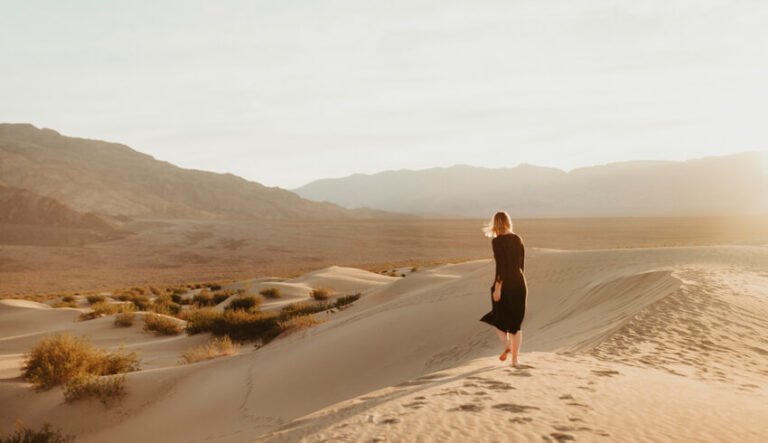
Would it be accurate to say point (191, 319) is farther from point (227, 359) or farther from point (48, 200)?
point (48, 200)

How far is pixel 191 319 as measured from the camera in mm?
14617

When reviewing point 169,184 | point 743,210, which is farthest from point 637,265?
point 743,210

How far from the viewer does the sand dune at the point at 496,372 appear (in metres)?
4.36

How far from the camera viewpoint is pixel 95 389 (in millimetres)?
8070

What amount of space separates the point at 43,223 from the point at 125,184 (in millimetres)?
52512

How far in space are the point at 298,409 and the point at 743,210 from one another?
136885 millimetres

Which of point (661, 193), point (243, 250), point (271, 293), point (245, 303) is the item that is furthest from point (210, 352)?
point (661, 193)

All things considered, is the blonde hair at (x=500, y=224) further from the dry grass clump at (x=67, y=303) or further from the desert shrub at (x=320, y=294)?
the dry grass clump at (x=67, y=303)

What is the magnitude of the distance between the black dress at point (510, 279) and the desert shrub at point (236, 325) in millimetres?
8311

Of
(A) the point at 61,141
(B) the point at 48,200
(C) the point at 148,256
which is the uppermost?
(A) the point at 61,141

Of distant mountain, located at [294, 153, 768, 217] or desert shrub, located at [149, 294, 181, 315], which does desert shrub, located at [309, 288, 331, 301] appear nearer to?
desert shrub, located at [149, 294, 181, 315]

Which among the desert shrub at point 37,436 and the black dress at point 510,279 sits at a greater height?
the black dress at point 510,279

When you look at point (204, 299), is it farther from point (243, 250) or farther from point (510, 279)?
point (243, 250)

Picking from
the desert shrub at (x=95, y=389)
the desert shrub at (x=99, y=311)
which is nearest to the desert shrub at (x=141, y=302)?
the desert shrub at (x=99, y=311)
